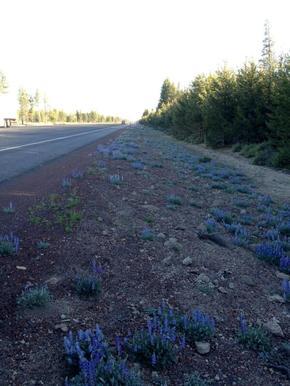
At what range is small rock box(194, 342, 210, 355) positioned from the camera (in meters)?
3.73

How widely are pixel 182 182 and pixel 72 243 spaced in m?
7.81

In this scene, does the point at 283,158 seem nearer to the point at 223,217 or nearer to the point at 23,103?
the point at 223,217

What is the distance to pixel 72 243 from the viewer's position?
5637mm

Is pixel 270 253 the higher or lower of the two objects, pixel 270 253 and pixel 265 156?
the higher

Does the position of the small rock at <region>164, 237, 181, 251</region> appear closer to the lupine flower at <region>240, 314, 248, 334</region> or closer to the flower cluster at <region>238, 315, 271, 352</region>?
the lupine flower at <region>240, 314, 248, 334</region>

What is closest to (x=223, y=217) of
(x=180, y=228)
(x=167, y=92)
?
(x=180, y=228)

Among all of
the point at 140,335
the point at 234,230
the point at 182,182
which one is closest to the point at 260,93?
the point at 182,182

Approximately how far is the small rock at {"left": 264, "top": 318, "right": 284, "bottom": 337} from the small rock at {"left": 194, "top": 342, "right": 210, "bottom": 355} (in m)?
0.86

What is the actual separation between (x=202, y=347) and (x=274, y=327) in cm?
100

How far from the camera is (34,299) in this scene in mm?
3990

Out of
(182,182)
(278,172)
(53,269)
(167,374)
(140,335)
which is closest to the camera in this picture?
(167,374)

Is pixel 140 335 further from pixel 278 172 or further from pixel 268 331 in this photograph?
pixel 278 172

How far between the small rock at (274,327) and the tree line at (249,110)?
1414 centimetres

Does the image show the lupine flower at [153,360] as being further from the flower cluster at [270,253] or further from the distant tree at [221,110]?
the distant tree at [221,110]
